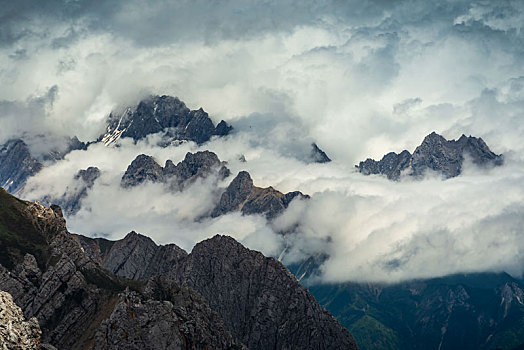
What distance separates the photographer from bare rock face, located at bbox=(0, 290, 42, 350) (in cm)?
8356

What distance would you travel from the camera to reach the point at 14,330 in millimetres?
86062

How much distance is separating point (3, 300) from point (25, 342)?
6.69 meters

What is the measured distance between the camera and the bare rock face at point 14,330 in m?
83.6

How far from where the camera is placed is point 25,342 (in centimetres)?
8700

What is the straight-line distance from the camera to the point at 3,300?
88375 millimetres
